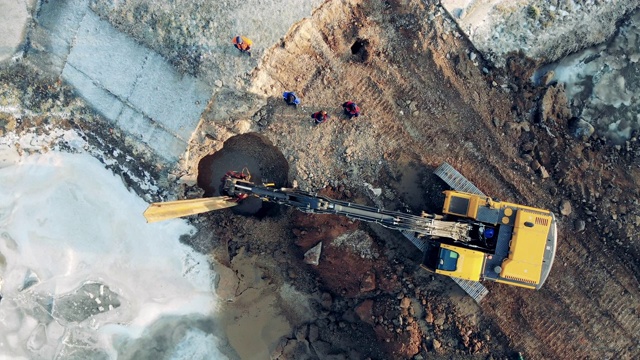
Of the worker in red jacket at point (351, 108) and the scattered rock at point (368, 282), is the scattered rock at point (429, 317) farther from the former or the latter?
Answer: the worker in red jacket at point (351, 108)

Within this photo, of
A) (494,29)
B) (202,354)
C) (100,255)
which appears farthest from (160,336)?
(494,29)

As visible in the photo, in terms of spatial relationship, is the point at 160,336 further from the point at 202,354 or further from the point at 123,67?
the point at 123,67

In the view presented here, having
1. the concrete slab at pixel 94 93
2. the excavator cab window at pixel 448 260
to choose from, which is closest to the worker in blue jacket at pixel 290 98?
the concrete slab at pixel 94 93

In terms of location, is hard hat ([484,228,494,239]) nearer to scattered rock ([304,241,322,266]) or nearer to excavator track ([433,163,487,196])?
excavator track ([433,163,487,196])

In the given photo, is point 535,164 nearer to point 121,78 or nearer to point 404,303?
point 404,303

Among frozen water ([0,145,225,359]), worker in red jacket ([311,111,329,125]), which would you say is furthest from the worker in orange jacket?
frozen water ([0,145,225,359])

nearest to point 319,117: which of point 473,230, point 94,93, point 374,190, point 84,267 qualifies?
point 374,190
